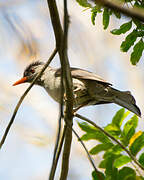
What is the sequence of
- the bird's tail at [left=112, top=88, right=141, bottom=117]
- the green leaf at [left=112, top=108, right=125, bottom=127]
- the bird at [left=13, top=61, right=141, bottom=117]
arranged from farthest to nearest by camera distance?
the bird at [left=13, top=61, right=141, bottom=117] < the bird's tail at [left=112, top=88, right=141, bottom=117] < the green leaf at [left=112, top=108, right=125, bottom=127]

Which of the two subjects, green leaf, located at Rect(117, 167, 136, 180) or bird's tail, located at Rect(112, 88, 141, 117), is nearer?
green leaf, located at Rect(117, 167, 136, 180)

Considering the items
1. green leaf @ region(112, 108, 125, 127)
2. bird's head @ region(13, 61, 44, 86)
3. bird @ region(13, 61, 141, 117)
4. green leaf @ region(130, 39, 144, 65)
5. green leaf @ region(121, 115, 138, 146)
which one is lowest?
green leaf @ region(121, 115, 138, 146)

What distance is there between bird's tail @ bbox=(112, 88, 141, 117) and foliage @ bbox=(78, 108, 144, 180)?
1.67 feet

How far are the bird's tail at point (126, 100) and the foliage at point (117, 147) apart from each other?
1.67 feet

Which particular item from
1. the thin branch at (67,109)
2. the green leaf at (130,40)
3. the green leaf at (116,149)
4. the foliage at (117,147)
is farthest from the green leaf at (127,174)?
the green leaf at (130,40)

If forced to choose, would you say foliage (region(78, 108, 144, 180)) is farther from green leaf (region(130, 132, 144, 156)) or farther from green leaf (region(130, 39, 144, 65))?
green leaf (region(130, 39, 144, 65))

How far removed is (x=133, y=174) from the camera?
252 centimetres

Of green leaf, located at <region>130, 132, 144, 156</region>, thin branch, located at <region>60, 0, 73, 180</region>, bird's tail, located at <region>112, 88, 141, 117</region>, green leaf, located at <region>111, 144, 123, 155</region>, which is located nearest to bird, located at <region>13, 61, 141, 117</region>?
bird's tail, located at <region>112, 88, 141, 117</region>

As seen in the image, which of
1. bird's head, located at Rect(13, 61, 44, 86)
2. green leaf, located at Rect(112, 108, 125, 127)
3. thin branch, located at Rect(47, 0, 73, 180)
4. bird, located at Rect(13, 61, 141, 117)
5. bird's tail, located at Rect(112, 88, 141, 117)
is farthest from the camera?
bird's head, located at Rect(13, 61, 44, 86)

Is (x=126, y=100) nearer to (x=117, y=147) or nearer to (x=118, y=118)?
(x=118, y=118)

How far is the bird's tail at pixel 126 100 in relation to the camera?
11.9 feet

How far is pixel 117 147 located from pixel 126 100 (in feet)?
3.96

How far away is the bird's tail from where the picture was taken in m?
3.62

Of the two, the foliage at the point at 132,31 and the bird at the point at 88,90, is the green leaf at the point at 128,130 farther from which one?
the bird at the point at 88,90
